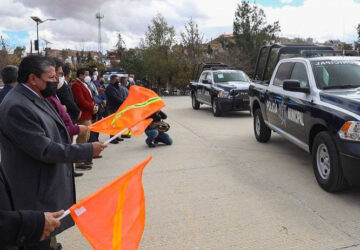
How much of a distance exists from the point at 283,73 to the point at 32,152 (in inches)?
216

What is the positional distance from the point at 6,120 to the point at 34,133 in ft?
0.68

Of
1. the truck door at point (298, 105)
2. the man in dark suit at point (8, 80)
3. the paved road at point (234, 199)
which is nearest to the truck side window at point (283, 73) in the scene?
the truck door at point (298, 105)

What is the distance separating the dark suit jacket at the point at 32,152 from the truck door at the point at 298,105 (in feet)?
12.9

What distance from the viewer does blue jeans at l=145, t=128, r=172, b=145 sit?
8250 millimetres

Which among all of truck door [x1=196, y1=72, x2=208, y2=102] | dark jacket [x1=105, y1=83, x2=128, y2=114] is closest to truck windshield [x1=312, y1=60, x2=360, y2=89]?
dark jacket [x1=105, y1=83, x2=128, y2=114]

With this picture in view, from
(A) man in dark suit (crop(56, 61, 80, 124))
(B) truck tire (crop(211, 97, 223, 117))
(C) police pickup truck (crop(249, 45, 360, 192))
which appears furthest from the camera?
(B) truck tire (crop(211, 97, 223, 117))

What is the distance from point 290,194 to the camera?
4.84 m

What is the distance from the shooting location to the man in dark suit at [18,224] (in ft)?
5.62

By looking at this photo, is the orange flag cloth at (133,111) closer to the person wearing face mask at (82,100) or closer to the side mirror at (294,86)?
the side mirror at (294,86)

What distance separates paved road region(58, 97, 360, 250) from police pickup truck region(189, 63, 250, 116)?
15.3 ft

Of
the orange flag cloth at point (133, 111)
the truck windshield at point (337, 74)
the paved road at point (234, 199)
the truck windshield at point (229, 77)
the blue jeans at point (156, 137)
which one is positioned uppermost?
the truck windshield at point (229, 77)

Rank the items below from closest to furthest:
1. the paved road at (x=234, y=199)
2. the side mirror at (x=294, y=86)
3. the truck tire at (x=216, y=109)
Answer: the paved road at (x=234, y=199)
the side mirror at (x=294, y=86)
the truck tire at (x=216, y=109)

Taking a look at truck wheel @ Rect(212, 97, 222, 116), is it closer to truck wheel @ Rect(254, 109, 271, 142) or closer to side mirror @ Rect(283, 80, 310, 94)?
truck wheel @ Rect(254, 109, 271, 142)

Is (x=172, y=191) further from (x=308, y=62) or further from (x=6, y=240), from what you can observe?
(x=6, y=240)
